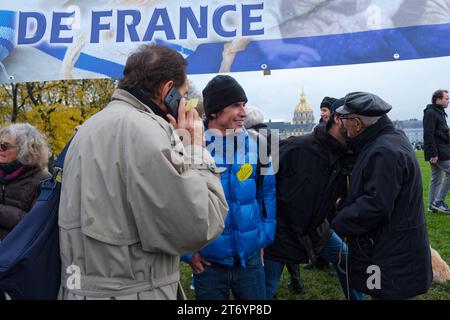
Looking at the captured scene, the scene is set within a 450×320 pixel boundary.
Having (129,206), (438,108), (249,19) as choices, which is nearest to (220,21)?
(249,19)

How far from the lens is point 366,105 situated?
264cm

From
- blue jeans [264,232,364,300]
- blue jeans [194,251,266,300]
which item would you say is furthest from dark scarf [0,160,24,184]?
blue jeans [264,232,364,300]

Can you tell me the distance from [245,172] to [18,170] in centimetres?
161

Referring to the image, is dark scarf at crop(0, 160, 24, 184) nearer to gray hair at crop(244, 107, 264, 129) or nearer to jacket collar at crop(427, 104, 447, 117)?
gray hair at crop(244, 107, 264, 129)

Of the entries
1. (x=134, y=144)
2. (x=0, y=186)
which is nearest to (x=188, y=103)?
(x=134, y=144)

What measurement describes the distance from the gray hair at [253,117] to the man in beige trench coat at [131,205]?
1813 mm

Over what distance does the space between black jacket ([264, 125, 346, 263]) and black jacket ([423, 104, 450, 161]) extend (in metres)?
5.21

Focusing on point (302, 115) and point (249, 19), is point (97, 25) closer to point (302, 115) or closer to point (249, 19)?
point (249, 19)

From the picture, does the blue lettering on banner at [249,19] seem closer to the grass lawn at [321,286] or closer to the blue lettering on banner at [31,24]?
the blue lettering on banner at [31,24]

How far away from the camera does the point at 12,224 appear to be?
9.09ft

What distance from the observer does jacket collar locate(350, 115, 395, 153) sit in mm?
2664

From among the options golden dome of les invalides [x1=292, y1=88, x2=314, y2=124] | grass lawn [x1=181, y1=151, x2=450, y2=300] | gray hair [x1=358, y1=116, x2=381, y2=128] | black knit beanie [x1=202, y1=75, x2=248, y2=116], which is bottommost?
grass lawn [x1=181, y1=151, x2=450, y2=300]

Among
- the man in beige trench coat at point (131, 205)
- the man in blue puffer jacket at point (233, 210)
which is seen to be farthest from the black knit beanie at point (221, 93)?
the man in beige trench coat at point (131, 205)
